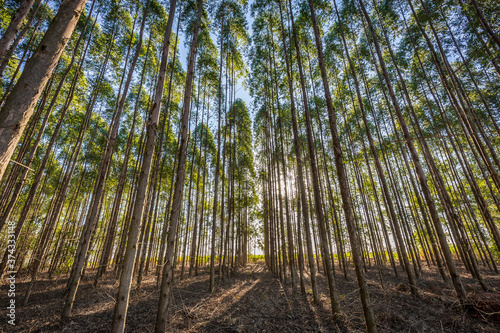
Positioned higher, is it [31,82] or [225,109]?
[225,109]

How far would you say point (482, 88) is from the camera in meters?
8.36

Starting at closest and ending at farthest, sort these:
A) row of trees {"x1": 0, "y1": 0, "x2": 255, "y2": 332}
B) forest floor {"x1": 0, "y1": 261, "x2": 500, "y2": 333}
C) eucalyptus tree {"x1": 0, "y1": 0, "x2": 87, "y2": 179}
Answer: eucalyptus tree {"x1": 0, "y1": 0, "x2": 87, "y2": 179}, row of trees {"x1": 0, "y1": 0, "x2": 255, "y2": 332}, forest floor {"x1": 0, "y1": 261, "x2": 500, "y2": 333}

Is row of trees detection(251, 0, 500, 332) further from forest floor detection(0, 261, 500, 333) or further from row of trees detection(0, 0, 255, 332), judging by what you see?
row of trees detection(0, 0, 255, 332)

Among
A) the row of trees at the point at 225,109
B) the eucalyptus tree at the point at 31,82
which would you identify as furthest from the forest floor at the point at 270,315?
the eucalyptus tree at the point at 31,82

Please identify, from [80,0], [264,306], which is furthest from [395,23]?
[264,306]

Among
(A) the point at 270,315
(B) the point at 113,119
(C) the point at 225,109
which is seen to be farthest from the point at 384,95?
(B) the point at 113,119

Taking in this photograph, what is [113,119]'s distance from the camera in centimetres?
688

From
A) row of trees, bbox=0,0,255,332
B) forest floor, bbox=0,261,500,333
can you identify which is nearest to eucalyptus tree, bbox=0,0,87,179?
row of trees, bbox=0,0,255,332

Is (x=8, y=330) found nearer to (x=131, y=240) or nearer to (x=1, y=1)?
(x=131, y=240)

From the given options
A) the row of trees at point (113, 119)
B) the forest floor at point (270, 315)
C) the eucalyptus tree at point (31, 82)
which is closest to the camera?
the eucalyptus tree at point (31, 82)

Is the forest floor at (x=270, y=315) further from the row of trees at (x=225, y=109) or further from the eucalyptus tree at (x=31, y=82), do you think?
the eucalyptus tree at (x=31, y=82)

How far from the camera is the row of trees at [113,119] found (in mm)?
2559

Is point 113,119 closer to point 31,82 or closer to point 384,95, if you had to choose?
point 31,82

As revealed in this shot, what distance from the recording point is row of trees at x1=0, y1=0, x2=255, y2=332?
2.56 metres
